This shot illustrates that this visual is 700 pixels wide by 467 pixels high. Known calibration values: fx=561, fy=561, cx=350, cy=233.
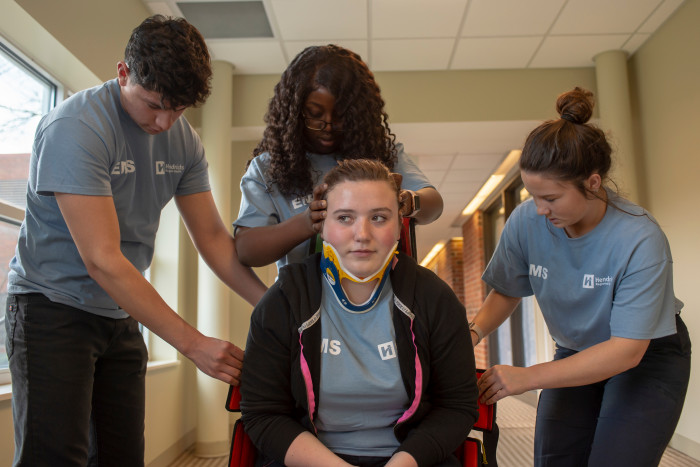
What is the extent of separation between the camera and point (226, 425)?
418cm

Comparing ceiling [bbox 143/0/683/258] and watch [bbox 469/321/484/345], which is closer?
watch [bbox 469/321/484/345]

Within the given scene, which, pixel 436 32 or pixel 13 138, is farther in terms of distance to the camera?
pixel 436 32

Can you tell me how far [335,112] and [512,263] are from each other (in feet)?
2.49

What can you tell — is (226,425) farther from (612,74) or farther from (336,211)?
(612,74)

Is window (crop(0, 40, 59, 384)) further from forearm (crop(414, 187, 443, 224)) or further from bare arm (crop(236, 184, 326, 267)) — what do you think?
forearm (crop(414, 187, 443, 224))

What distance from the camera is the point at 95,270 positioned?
4.41ft

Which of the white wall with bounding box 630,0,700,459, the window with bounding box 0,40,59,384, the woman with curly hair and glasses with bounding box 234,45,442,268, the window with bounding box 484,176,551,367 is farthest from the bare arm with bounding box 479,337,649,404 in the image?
the window with bounding box 484,176,551,367

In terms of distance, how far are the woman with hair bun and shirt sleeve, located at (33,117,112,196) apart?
3.58 feet

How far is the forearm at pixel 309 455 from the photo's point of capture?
1.25m

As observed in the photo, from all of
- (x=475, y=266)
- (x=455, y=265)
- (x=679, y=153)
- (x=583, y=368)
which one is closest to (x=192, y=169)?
(x=583, y=368)

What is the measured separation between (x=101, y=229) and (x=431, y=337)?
839 millimetres

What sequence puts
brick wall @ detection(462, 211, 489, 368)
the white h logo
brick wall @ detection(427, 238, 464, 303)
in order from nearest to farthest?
the white h logo, brick wall @ detection(462, 211, 489, 368), brick wall @ detection(427, 238, 464, 303)

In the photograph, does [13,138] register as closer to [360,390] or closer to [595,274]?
[360,390]

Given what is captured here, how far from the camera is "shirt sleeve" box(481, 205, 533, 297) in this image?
70.8 inches
